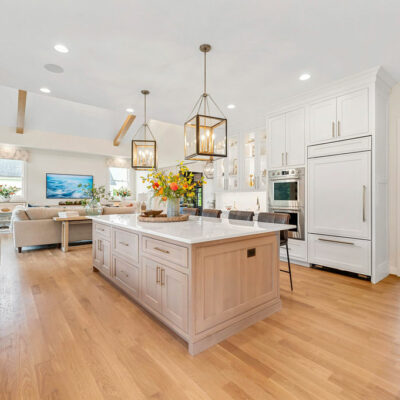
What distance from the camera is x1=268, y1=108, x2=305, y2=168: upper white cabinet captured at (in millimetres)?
3859

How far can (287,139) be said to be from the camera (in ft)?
13.3

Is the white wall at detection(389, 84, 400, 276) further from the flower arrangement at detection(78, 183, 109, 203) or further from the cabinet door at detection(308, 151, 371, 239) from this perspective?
the flower arrangement at detection(78, 183, 109, 203)

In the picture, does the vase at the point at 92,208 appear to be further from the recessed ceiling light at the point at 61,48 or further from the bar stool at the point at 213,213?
the recessed ceiling light at the point at 61,48

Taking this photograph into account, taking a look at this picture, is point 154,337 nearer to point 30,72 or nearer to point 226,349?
point 226,349

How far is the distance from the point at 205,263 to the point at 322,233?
2.53 metres

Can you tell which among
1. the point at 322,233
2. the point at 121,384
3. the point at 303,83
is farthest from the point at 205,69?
the point at 121,384

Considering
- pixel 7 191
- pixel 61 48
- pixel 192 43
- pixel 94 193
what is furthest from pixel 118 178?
pixel 192 43

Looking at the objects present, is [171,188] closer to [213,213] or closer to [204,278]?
[213,213]

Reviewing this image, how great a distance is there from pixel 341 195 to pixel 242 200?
8.21 feet

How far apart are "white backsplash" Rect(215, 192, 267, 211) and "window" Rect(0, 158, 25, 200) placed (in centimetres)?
724

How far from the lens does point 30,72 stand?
327 cm

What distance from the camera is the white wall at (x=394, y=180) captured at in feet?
11.1

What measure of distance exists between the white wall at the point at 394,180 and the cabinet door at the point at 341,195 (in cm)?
65

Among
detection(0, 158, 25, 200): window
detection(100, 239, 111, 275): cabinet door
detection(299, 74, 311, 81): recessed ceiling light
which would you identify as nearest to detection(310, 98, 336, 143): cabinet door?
detection(299, 74, 311, 81): recessed ceiling light
